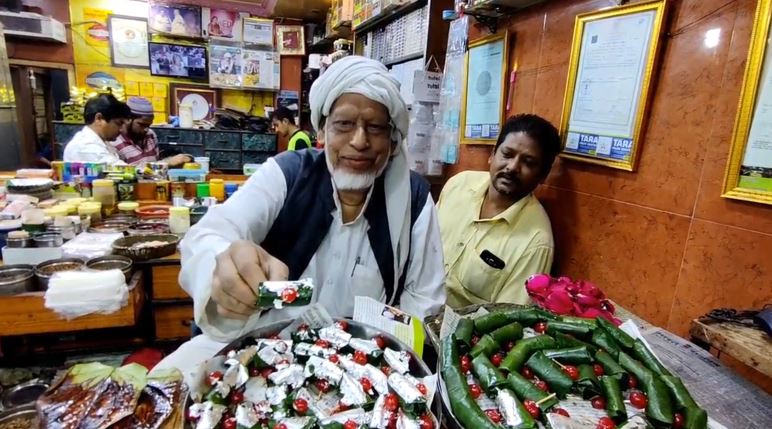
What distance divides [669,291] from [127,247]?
221 centimetres

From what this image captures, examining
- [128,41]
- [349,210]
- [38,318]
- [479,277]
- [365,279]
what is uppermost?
[128,41]

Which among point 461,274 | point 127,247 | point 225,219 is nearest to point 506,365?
point 225,219

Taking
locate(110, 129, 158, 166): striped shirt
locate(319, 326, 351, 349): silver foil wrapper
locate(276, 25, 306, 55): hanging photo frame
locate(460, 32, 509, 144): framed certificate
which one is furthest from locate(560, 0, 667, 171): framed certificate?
locate(276, 25, 306, 55): hanging photo frame

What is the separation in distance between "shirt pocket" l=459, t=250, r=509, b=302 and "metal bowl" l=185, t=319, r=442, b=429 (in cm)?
90

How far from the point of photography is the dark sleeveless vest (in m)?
1.24

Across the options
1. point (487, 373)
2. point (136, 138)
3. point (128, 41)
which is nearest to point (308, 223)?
point (487, 373)

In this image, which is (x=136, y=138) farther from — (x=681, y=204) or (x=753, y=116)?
(x=753, y=116)

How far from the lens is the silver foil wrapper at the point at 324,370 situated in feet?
2.49

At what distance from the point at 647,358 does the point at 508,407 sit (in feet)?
1.19

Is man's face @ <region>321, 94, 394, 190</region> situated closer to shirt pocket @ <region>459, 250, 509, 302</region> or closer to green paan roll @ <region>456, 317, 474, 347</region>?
green paan roll @ <region>456, 317, 474, 347</region>

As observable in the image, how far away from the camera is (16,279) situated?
4.82 feet

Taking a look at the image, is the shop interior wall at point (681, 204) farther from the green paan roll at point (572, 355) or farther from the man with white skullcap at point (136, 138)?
the man with white skullcap at point (136, 138)

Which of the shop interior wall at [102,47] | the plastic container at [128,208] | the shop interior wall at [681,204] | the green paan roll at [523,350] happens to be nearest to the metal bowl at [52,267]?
the plastic container at [128,208]

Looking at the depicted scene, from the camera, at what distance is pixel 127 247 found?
1.82 metres
